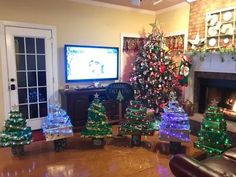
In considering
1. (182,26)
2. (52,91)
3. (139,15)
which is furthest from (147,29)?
(52,91)

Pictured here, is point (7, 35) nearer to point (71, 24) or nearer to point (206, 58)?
point (71, 24)

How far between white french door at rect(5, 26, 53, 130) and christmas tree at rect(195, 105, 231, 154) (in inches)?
120

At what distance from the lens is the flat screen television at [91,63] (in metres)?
4.37

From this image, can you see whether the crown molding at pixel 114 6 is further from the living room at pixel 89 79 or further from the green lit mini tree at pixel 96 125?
the green lit mini tree at pixel 96 125

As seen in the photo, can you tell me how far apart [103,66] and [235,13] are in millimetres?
2762

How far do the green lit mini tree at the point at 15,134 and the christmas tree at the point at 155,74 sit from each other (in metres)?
2.51

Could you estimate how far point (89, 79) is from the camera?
463 cm

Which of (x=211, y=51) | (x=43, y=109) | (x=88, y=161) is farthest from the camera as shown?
(x=43, y=109)

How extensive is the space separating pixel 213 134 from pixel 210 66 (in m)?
1.69

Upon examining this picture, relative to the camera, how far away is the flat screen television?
4.37 meters

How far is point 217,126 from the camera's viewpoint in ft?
9.27

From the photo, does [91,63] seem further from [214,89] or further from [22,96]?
[214,89]

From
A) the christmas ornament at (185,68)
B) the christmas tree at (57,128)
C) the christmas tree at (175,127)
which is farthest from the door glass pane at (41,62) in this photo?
the christmas ornament at (185,68)

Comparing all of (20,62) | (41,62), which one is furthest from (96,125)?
(20,62)
